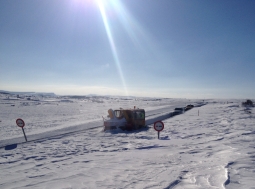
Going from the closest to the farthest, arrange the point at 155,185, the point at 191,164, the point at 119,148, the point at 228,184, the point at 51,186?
the point at 228,184
the point at 155,185
the point at 51,186
the point at 191,164
the point at 119,148

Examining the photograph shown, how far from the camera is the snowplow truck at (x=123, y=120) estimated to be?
48.8 ft

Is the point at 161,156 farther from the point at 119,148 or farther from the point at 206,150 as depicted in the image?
the point at 119,148

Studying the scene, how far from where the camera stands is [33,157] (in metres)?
8.25

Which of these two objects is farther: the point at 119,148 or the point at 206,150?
the point at 119,148

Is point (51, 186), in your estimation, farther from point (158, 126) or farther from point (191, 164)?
point (158, 126)

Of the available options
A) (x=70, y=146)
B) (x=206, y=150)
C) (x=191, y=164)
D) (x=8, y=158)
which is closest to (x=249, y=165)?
(x=191, y=164)

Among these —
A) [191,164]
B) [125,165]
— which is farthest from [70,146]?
[191,164]

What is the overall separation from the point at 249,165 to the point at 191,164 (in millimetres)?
1569

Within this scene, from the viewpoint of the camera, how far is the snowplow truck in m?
14.9

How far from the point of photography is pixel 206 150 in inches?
308

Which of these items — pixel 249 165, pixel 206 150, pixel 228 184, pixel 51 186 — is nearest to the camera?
pixel 228 184

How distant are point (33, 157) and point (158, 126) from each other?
264 inches

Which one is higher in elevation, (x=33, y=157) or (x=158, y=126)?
(x=158, y=126)

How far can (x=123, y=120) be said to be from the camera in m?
15.2
